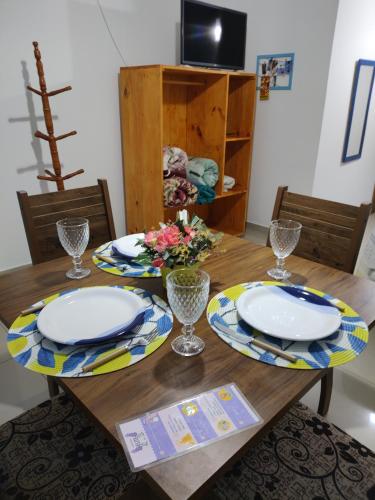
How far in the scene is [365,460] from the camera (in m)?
0.83

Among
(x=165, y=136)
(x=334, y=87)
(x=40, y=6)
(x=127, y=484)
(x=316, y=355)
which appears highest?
(x=40, y=6)

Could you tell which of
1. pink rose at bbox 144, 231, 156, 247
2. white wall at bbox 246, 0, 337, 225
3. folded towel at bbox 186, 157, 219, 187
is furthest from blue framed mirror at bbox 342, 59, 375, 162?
pink rose at bbox 144, 231, 156, 247

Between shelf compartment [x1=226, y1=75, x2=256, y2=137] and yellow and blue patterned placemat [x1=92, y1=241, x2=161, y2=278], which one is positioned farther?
shelf compartment [x1=226, y1=75, x2=256, y2=137]

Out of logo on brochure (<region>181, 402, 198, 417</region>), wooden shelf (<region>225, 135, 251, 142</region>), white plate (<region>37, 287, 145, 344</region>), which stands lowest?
logo on brochure (<region>181, 402, 198, 417</region>)

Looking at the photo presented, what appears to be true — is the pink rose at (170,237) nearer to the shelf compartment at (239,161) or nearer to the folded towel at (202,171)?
the folded towel at (202,171)

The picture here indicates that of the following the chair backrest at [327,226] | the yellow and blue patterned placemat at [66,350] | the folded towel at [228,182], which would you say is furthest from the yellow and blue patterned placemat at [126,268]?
the folded towel at [228,182]

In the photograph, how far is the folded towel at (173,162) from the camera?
8.73ft

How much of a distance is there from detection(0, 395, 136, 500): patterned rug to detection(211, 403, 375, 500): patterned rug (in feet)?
0.78

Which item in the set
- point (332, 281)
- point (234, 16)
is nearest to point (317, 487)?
point (332, 281)

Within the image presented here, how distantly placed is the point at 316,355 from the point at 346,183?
10.1 feet

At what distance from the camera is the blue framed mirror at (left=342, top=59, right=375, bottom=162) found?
2.99 meters

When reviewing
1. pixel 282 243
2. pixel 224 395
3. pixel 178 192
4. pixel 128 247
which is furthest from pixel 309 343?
pixel 178 192

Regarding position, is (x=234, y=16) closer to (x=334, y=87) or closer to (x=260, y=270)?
(x=334, y=87)

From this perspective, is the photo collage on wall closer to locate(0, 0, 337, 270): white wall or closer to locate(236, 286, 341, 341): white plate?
locate(0, 0, 337, 270): white wall
